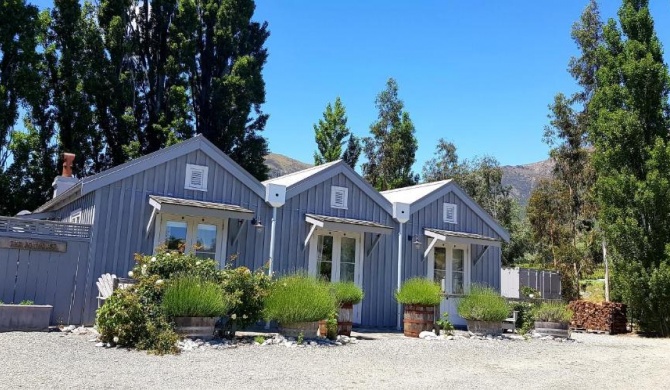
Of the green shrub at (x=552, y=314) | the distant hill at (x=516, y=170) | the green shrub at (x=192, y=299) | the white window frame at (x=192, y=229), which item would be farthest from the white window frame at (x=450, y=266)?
the distant hill at (x=516, y=170)

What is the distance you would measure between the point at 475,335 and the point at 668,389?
17.6ft

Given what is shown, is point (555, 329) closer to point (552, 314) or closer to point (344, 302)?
point (552, 314)

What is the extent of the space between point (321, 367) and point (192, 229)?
5.47 metres

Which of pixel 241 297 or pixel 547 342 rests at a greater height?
pixel 241 297

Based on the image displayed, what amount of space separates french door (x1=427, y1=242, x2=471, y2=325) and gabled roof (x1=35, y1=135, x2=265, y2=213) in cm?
536

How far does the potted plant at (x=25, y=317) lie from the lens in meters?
8.77

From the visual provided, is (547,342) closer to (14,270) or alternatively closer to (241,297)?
(241,297)

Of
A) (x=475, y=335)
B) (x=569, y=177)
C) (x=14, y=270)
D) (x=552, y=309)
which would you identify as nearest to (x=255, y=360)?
(x=14, y=270)

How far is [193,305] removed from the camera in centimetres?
840

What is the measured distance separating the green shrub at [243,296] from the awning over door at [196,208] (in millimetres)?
1945

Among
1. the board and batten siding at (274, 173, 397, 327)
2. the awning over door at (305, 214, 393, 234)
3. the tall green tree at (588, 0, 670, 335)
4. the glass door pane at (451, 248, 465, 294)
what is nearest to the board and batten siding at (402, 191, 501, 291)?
the glass door pane at (451, 248, 465, 294)

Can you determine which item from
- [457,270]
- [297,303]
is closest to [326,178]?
[457,270]

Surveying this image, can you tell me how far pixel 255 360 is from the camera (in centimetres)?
738

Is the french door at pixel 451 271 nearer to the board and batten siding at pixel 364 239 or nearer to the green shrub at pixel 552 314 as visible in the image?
the board and batten siding at pixel 364 239
